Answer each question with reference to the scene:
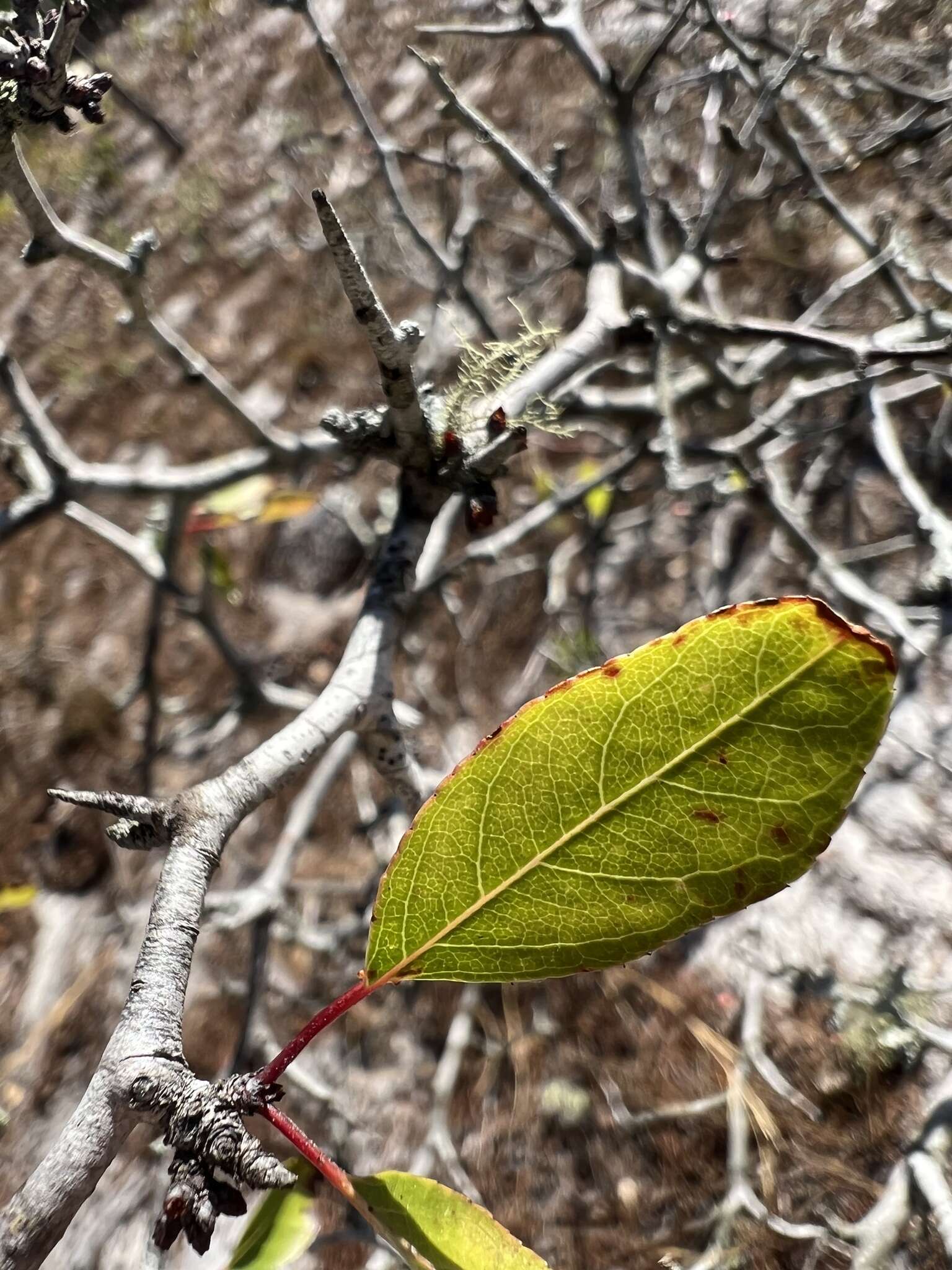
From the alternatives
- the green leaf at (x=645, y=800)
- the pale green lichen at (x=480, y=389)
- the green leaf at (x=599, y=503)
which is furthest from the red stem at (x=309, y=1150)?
the green leaf at (x=599, y=503)

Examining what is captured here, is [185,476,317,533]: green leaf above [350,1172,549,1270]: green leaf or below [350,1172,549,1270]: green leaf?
above

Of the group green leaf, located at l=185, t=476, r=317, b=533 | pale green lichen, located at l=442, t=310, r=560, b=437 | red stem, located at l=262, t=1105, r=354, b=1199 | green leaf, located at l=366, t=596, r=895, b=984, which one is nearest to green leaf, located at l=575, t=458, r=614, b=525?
green leaf, located at l=185, t=476, r=317, b=533

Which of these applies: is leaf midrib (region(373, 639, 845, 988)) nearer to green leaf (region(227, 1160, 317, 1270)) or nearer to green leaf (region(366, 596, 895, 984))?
green leaf (region(366, 596, 895, 984))

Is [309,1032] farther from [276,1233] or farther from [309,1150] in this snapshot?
[276,1233]

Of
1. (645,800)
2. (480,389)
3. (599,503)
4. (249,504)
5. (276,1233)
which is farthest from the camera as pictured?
(599,503)

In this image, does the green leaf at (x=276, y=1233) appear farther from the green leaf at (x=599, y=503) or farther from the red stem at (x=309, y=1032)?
the green leaf at (x=599, y=503)

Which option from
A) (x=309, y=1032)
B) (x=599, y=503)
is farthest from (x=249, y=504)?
(x=309, y=1032)

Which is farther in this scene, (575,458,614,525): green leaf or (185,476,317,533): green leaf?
(575,458,614,525): green leaf
